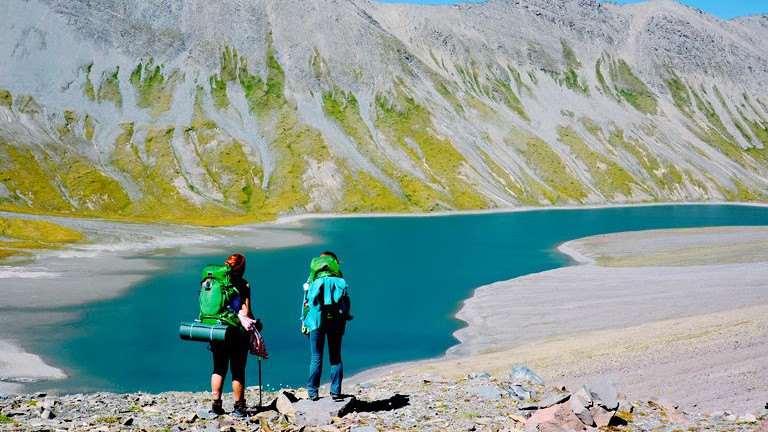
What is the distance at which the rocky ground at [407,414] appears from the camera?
13789mm

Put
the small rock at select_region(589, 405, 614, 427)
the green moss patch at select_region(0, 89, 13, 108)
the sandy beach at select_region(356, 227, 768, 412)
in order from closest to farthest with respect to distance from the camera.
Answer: the small rock at select_region(589, 405, 614, 427) < the sandy beach at select_region(356, 227, 768, 412) < the green moss patch at select_region(0, 89, 13, 108)

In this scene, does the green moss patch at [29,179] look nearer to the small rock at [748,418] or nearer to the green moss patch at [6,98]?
the green moss patch at [6,98]

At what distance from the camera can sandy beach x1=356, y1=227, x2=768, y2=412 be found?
22422mm

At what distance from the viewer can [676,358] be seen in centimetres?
2561

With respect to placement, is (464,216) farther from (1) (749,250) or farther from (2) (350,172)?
(1) (749,250)

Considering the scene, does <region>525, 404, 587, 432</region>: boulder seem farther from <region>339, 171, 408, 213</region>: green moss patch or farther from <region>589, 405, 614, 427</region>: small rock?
<region>339, 171, 408, 213</region>: green moss patch

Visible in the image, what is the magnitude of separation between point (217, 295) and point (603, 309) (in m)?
39.9

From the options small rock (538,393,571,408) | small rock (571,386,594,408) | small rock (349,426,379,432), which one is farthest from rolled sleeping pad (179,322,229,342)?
small rock (571,386,594,408)

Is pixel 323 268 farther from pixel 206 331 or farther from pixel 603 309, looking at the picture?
pixel 603 309

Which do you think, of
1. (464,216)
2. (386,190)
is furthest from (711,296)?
(386,190)

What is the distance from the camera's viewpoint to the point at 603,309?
4838 cm

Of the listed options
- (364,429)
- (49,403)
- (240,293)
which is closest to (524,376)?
(364,429)

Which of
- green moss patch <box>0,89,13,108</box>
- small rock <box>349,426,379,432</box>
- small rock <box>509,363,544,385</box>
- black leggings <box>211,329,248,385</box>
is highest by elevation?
green moss patch <box>0,89,13,108</box>

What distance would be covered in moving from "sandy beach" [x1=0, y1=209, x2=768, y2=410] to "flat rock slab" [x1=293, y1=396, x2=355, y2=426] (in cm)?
1049
